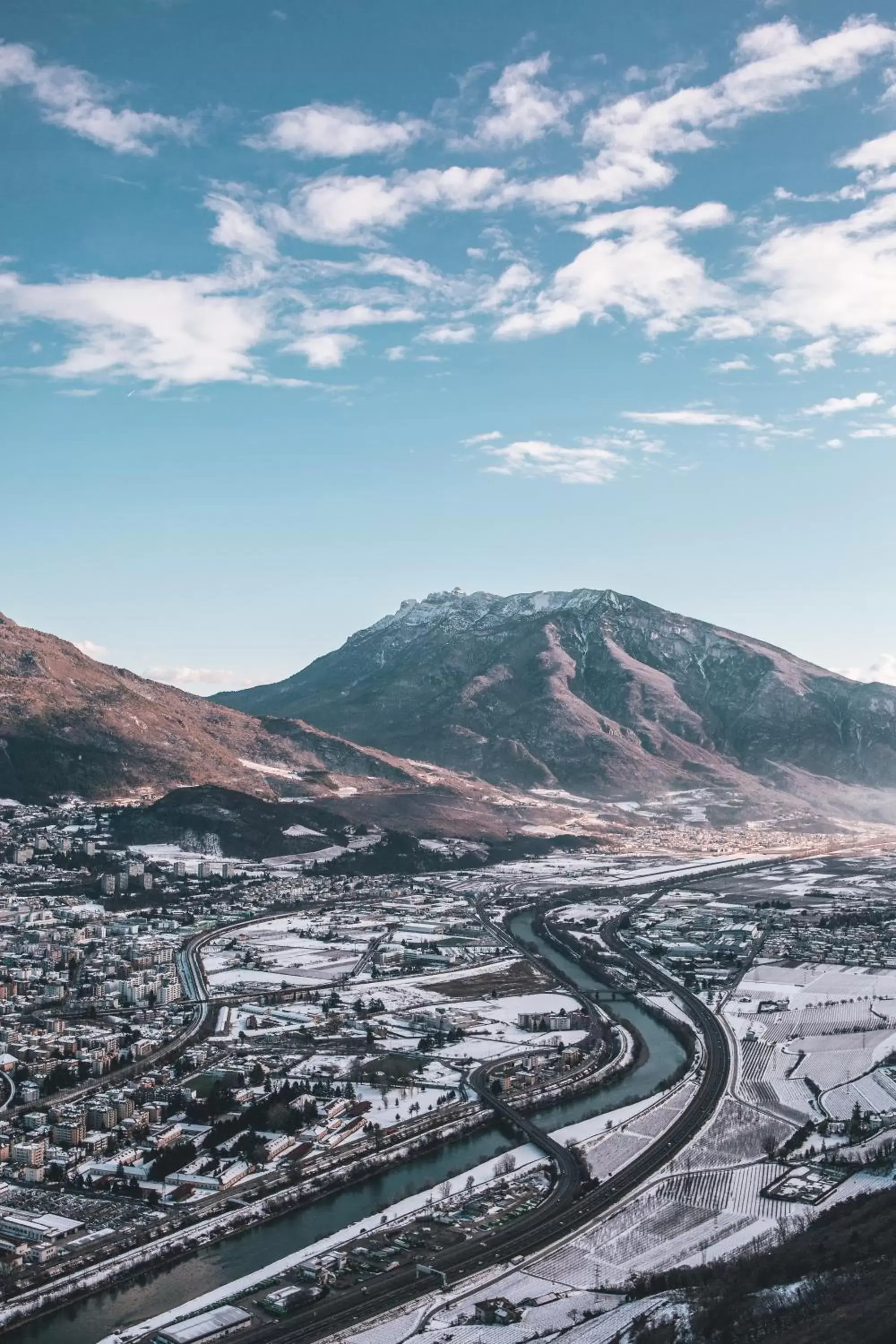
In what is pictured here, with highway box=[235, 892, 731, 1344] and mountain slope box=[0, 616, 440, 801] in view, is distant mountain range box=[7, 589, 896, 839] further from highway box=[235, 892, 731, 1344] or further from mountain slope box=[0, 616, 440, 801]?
highway box=[235, 892, 731, 1344]


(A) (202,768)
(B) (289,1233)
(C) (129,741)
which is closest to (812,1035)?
(B) (289,1233)

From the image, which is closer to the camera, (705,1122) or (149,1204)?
(149,1204)

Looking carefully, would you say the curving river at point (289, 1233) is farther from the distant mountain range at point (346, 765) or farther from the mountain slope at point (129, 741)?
the mountain slope at point (129, 741)

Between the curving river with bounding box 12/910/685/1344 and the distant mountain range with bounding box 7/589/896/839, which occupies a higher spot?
the distant mountain range with bounding box 7/589/896/839

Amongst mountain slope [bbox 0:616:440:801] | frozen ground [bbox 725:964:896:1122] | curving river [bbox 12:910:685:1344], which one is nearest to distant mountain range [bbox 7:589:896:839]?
mountain slope [bbox 0:616:440:801]

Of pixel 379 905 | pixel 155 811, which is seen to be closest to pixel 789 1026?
pixel 379 905

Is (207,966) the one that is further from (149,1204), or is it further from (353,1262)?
(353,1262)

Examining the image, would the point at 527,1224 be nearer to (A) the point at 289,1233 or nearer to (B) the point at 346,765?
(A) the point at 289,1233
